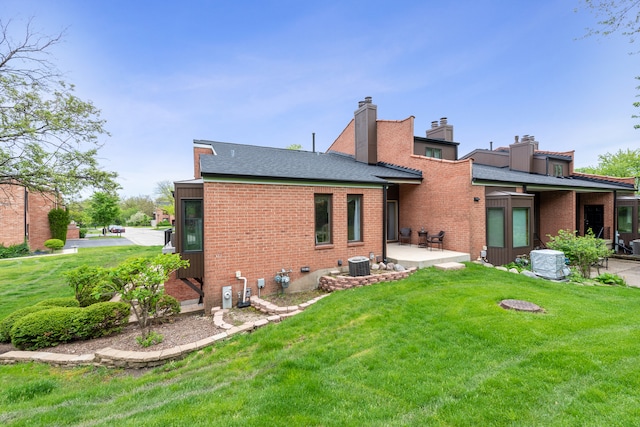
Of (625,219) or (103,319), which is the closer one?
(103,319)

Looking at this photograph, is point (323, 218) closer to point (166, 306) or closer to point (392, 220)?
point (166, 306)

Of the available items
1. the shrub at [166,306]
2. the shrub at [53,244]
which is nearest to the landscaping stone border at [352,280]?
the shrub at [166,306]

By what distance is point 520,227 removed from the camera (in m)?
11.0

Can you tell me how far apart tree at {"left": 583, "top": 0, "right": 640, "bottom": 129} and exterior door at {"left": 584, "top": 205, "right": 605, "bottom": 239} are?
16144 mm

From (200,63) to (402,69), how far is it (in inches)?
516

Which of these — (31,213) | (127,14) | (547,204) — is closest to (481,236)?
(547,204)

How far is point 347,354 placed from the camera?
13.5ft

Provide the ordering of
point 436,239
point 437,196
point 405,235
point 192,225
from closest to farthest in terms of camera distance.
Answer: point 192,225, point 436,239, point 437,196, point 405,235

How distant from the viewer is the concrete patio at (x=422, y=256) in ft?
30.4

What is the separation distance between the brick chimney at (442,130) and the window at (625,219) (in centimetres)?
1078

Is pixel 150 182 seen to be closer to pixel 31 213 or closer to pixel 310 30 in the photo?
pixel 31 213

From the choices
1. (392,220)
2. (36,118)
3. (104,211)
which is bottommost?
(392,220)

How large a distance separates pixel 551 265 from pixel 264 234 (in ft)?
32.3

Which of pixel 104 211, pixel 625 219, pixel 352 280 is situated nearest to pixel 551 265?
pixel 352 280
